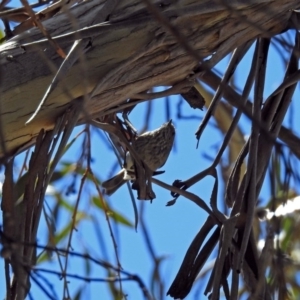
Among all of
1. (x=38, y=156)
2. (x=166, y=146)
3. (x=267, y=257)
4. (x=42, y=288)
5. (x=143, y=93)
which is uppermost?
(x=166, y=146)

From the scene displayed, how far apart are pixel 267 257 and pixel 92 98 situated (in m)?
0.40

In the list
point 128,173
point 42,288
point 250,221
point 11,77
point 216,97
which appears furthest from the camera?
point 128,173

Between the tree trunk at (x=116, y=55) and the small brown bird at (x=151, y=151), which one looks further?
the small brown bird at (x=151, y=151)

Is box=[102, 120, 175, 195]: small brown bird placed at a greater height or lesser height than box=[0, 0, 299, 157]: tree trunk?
greater

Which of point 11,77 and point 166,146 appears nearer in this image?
point 11,77

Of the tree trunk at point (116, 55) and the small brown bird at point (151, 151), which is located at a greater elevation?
the small brown bird at point (151, 151)

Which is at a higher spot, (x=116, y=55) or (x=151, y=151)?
(x=151, y=151)

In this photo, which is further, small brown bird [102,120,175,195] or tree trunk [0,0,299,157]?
small brown bird [102,120,175,195]

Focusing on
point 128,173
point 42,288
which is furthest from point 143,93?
point 42,288

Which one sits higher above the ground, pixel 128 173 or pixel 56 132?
pixel 128 173

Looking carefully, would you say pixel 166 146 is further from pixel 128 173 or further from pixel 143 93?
pixel 143 93

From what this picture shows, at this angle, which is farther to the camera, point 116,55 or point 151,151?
point 151,151

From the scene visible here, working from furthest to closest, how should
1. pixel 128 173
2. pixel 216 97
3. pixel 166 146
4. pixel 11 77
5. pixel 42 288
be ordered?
pixel 166 146
pixel 128 173
pixel 216 97
pixel 11 77
pixel 42 288

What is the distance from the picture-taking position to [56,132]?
1.14 metres
